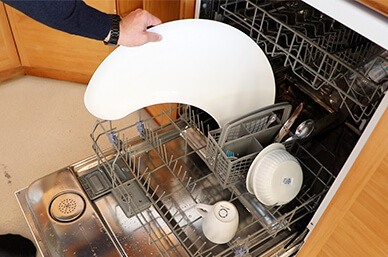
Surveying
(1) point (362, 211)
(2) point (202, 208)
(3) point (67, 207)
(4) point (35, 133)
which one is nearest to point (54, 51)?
(4) point (35, 133)

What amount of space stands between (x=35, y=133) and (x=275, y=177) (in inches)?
50.4

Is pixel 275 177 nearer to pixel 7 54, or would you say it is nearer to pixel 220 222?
pixel 220 222

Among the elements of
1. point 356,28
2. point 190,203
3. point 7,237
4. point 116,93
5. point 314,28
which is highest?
point 356,28

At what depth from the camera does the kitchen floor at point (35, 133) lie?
151 centimetres

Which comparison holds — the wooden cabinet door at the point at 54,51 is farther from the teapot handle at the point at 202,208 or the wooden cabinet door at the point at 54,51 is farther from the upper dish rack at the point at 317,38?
the teapot handle at the point at 202,208

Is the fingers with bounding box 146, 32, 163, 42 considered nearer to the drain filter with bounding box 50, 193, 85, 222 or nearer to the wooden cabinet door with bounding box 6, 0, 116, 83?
the drain filter with bounding box 50, 193, 85, 222

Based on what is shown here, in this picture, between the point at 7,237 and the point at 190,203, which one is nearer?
the point at 190,203

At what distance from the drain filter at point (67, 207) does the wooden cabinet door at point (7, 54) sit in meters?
1.17

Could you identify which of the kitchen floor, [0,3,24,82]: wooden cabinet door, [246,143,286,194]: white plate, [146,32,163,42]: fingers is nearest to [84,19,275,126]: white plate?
[146,32,163,42]: fingers

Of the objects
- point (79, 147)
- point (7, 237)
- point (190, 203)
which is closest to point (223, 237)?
point (190, 203)

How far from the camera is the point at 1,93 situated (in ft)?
6.26

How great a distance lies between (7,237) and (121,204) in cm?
62

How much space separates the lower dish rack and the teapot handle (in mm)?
16

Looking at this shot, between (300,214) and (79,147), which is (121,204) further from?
(79,147)
